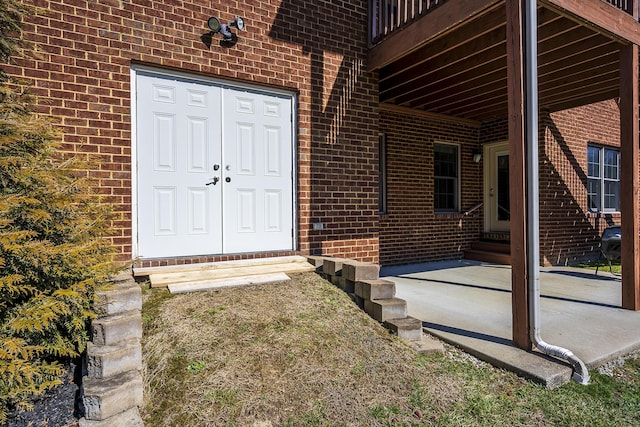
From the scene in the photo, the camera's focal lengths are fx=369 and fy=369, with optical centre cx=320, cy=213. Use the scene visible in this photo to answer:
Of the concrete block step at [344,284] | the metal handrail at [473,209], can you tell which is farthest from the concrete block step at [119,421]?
the metal handrail at [473,209]

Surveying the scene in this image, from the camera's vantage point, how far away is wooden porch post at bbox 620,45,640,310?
421 cm

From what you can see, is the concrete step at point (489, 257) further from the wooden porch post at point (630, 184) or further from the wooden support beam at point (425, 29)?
the wooden support beam at point (425, 29)

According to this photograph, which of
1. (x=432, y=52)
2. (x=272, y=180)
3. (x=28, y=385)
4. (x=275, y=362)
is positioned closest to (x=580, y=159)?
(x=432, y=52)

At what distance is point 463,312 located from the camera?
4.07 m

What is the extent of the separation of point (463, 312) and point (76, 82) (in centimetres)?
459

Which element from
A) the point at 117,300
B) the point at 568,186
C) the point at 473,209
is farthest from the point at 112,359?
the point at 568,186

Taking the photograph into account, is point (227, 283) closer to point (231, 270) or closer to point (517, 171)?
point (231, 270)

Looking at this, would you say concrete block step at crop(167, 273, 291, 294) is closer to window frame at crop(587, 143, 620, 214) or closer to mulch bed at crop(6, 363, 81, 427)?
mulch bed at crop(6, 363, 81, 427)

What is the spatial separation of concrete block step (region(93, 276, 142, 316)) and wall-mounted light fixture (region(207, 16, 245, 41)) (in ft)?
9.44

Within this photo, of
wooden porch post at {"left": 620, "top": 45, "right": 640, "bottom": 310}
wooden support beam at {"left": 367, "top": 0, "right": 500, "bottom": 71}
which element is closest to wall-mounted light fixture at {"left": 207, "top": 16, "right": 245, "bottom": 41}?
wooden support beam at {"left": 367, "top": 0, "right": 500, "bottom": 71}

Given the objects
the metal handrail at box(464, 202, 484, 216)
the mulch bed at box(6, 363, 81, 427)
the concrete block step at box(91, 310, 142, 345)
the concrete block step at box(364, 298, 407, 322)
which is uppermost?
the metal handrail at box(464, 202, 484, 216)

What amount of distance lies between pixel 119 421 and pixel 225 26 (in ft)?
12.6

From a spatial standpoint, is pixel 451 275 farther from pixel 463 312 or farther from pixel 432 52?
pixel 432 52

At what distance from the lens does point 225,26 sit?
410cm
